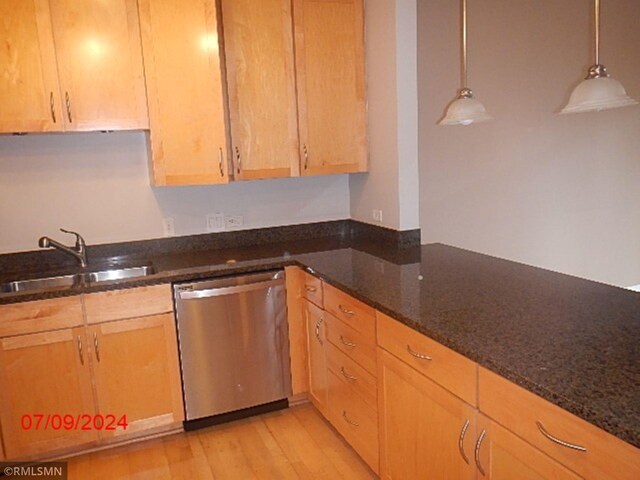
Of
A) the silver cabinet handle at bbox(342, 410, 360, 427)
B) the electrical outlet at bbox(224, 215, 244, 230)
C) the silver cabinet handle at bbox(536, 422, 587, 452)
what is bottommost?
the silver cabinet handle at bbox(342, 410, 360, 427)

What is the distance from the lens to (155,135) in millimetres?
2689

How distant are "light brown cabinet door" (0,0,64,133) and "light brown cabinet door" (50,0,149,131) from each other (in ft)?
0.14

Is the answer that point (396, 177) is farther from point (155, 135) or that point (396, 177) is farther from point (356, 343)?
point (155, 135)

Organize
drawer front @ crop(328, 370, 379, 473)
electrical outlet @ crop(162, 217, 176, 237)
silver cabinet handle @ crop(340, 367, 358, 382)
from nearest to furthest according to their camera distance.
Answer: drawer front @ crop(328, 370, 379, 473) → silver cabinet handle @ crop(340, 367, 358, 382) → electrical outlet @ crop(162, 217, 176, 237)

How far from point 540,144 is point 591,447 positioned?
3.02 m

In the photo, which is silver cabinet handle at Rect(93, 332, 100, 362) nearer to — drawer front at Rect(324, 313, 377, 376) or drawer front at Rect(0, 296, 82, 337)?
drawer front at Rect(0, 296, 82, 337)

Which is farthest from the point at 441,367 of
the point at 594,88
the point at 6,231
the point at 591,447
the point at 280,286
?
the point at 6,231

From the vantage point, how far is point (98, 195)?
9.50ft

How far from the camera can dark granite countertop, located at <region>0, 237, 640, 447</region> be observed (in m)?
1.19

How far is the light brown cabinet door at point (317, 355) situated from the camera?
2600 millimetres

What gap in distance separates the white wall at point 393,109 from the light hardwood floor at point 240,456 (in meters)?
1.23

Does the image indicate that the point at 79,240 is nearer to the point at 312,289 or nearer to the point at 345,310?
the point at 312,289

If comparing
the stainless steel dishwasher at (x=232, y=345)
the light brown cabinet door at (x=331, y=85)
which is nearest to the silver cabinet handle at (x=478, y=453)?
the stainless steel dishwasher at (x=232, y=345)

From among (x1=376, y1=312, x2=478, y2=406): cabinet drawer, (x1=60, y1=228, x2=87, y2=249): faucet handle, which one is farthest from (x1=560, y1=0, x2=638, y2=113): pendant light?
(x1=60, y1=228, x2=87, y2=249): faucet handle
